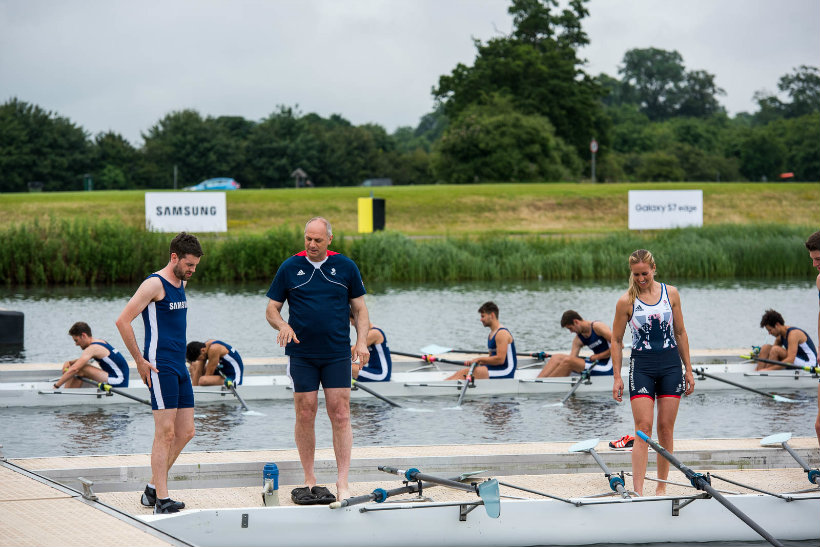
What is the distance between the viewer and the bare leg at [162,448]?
6.79m

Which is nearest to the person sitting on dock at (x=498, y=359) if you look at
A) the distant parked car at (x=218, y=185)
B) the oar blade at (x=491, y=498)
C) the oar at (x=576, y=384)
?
the oar at (x=576, y=384)

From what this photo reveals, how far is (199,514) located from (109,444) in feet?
15.8

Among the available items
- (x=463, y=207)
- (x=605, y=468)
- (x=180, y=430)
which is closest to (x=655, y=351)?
(x=605, y=468)

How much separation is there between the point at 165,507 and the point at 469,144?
58184mm

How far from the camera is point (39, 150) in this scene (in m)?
69.9

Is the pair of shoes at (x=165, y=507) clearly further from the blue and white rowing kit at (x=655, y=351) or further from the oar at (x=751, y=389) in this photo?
the oar at (x=751, y=389)

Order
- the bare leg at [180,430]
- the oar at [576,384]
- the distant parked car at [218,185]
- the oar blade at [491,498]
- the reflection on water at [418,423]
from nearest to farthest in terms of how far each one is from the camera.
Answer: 1. the oar blade at [491,498]
2. the bare leg at [180,430]
3. the reflection on water at [418,423]
4. the oar at [576,384]
5. the distant parked car at [218,185]

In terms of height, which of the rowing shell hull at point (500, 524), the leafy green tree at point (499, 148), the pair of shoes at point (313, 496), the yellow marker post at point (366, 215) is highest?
the leafy green tree at point (499, 148)

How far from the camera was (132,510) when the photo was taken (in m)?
6.89

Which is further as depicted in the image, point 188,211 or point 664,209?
point 664,209

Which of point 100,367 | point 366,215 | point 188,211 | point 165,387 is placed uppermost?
point 188,211

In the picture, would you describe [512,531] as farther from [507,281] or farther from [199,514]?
[507,281]

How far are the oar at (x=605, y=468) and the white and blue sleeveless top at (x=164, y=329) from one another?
3.18m

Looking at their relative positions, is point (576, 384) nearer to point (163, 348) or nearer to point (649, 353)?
point (649, 353)
